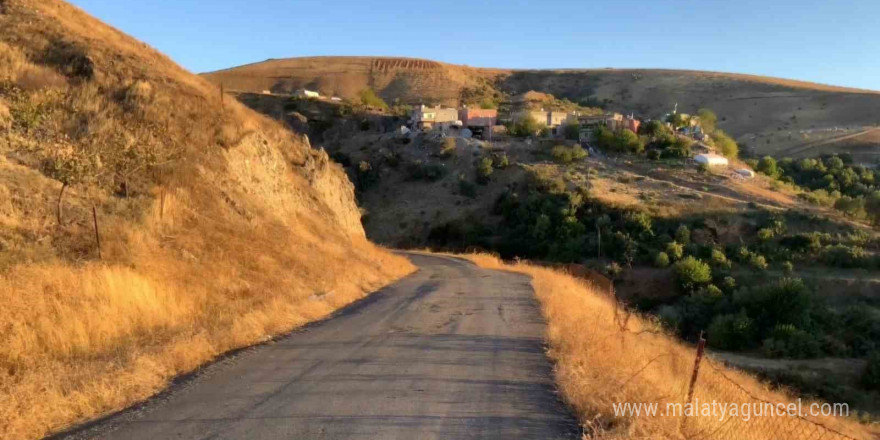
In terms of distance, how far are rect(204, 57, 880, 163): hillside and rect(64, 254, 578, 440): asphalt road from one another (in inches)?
3503

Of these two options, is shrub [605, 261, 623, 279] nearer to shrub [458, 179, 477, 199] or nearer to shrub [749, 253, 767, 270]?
shrub [749, 253, 767, 270]

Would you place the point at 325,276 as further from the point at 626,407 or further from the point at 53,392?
the point at 626,407

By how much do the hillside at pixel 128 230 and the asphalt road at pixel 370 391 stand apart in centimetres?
71

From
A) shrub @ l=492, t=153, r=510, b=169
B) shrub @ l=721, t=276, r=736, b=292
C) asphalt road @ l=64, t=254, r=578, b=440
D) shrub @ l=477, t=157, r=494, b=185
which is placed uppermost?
shrub @ l=492, t=153, r=510, b=169

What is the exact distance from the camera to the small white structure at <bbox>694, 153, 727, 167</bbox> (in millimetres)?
62844

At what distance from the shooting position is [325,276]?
16.8 meters

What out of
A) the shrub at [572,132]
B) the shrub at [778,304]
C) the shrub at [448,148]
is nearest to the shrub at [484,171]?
the shrub at [448,148]

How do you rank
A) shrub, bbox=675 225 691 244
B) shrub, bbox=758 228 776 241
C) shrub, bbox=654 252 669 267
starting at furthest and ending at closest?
shrub, bbox=675 225 691 244 < shrub, bbox=758 228 776 241 < shrub, bbox=654 252 669 267

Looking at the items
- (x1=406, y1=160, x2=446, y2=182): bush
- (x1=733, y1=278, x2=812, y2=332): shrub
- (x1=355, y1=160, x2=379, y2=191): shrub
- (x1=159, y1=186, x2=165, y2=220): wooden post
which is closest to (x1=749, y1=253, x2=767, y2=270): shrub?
(x1=733, y1=278, x2=812, y2=332): shrub

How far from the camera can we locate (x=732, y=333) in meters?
29.0

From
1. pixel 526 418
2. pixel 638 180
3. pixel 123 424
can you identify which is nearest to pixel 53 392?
pixel 123 424

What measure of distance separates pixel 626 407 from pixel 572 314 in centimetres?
707

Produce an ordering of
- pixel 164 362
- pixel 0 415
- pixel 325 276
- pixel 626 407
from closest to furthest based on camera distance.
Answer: pixel 0 415 → pixel 626 407 → pixel 164 362 → pixel 325 276

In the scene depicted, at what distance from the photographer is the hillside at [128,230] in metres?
7.46
